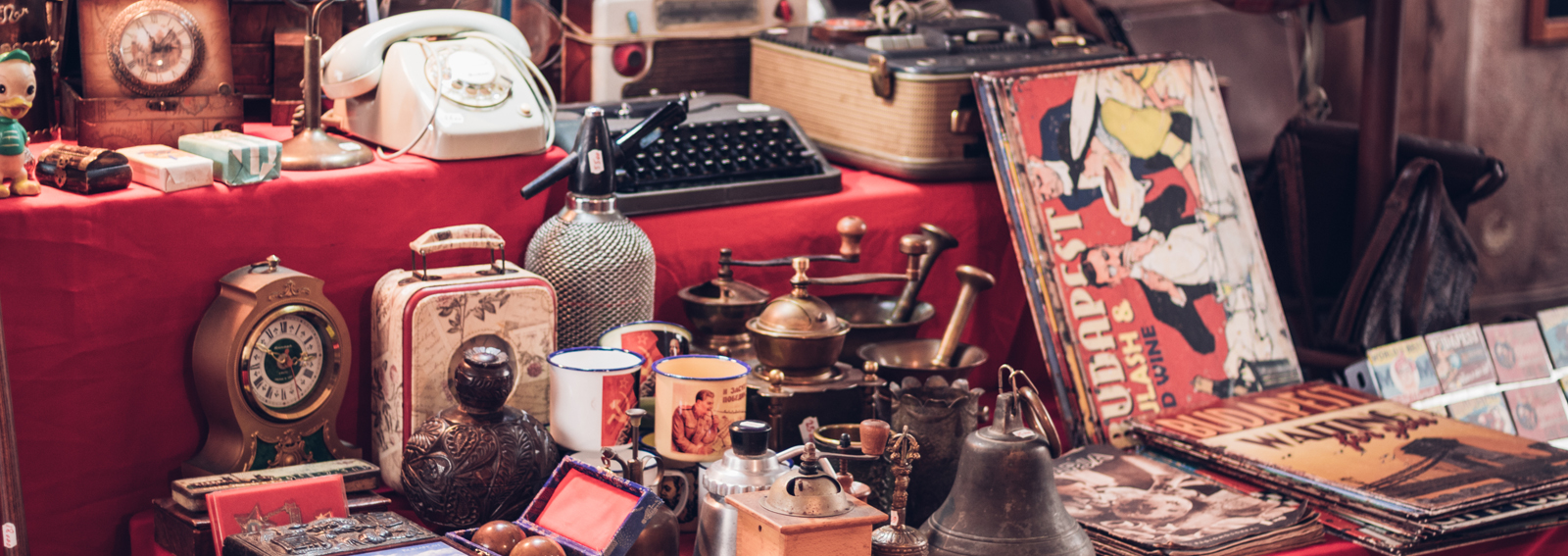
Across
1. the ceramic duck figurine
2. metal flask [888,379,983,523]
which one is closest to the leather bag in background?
metal flask [888,379,983,523]

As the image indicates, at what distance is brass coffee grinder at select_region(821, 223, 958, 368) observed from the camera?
2.27 m

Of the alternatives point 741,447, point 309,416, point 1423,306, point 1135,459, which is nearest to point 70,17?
point 309,416

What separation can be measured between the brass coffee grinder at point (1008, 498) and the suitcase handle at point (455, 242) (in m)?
0.74

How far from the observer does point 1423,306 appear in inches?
113

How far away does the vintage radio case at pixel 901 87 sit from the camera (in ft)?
8.30

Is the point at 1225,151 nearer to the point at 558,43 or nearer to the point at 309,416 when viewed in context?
the point at 558,43

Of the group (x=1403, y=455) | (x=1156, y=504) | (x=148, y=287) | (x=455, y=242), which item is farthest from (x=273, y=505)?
(x=1403, y=455)

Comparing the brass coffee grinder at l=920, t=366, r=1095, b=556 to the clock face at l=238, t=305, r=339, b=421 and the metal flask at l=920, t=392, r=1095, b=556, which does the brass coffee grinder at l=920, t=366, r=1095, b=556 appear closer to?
the metal flask at l=920, t=392, r=1095, b=556

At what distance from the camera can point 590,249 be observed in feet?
6.84

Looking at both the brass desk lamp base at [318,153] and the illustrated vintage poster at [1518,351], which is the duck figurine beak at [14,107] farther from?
the illustrated vintage poster at [1518,351]

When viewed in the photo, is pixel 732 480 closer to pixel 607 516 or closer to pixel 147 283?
pixel 607 516

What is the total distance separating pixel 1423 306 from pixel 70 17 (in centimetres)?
253

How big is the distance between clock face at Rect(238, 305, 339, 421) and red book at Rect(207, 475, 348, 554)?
181 millimetres

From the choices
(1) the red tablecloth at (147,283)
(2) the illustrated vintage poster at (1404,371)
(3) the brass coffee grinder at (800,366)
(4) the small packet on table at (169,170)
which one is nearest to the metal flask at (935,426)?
(3) the brass coffee grinder at (800,366)
